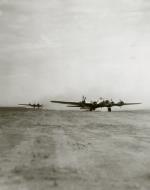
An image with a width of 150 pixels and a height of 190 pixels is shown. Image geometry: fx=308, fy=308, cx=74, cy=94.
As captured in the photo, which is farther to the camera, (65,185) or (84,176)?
(84,176)

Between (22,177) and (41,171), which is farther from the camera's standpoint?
(41,171)

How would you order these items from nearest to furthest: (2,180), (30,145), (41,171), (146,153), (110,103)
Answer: (2,180)
(41,171)
(146,153)
(30,145)
(110,103)

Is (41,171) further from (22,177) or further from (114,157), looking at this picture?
(114,157)

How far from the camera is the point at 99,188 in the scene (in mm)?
6566

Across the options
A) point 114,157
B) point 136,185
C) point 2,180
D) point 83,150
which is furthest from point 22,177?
point 83,150

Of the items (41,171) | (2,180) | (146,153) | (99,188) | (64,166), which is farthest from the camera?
(146,153)

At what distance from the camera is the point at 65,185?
22.2ft

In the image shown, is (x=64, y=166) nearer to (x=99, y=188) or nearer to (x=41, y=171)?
(x=41, y=171)

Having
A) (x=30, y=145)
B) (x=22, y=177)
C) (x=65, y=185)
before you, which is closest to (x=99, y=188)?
(x=65, y=185)

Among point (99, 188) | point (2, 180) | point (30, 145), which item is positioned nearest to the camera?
point (99, 188)

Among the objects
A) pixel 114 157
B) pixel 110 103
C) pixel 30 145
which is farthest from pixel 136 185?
pixel 110 103

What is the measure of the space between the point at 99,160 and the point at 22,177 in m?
3.13

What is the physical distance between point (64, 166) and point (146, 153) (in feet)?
12.3

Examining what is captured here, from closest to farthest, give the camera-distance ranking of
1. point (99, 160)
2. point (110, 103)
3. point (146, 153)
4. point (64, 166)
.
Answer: point (64, 166)
point (99, 160)
point (146, 153)
point (110, 103)
